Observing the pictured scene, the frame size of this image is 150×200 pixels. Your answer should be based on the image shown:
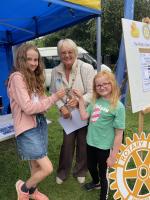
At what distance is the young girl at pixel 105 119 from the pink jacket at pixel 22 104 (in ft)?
1.33

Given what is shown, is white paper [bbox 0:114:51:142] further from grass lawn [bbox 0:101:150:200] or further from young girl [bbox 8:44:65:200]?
grass lawn [bbox 0:101:150:200]

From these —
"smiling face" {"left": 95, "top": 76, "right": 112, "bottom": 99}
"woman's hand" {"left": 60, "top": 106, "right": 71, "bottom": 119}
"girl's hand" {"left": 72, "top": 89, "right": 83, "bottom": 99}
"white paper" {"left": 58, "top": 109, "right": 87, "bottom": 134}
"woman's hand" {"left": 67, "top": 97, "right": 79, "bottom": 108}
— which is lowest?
"white paper" {"left": 58, "top": 109, "right": 87, "bottom": 134}

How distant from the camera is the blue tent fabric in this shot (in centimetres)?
354

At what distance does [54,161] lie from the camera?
4262 millimetres

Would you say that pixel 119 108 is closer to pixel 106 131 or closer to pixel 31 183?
pixel 106 131

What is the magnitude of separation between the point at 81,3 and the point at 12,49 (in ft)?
9.63

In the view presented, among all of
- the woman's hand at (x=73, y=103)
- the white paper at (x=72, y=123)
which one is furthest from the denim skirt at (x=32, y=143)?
the white paper at (x=72, y=123)

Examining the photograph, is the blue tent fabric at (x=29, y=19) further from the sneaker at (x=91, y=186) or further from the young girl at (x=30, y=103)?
the sneaker at (x=91, y=186)

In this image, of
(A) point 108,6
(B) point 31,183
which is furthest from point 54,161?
(A) point 108,6

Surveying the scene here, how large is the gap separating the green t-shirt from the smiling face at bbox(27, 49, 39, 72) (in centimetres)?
67

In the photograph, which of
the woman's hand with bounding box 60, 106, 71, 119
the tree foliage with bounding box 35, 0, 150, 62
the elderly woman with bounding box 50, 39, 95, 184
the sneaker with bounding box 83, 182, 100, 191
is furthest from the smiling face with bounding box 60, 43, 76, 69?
the tree foliage with bounding box 35, 0, 150, 62

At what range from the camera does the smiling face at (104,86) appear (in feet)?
8.99

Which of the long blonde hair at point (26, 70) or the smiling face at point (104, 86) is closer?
the long blonde hair at point (26, 70)

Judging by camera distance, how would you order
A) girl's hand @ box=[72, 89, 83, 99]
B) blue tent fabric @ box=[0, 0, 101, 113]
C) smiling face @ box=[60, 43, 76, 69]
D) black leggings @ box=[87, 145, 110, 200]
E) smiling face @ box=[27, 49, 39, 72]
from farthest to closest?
1. blue tent fabric @ box=[0, 0, 101, 113]
2. smiling face @ box=[60, 43, 76, 69]
3. girl's hand @ box=[72, 89, 83, 99]
4. black leggings @ box=[87, 145, 110, 200]
5. smiling face @ box=[27, 49, 39, 72]
